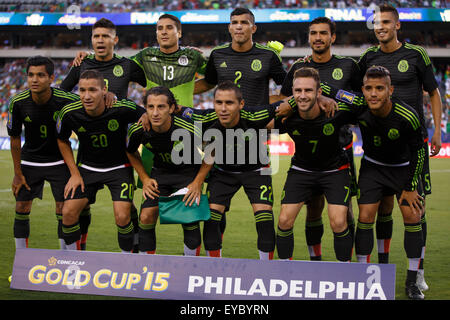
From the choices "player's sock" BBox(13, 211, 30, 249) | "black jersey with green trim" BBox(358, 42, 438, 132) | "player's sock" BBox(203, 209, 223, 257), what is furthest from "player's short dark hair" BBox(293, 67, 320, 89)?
"player's sock" BBox(13, 211, 30, 249)

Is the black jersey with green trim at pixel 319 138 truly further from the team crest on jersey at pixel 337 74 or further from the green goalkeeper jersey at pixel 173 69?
the green goalkeeper jersey at pixel 173 69

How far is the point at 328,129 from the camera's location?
502 centimetres

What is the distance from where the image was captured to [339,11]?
34562 mm

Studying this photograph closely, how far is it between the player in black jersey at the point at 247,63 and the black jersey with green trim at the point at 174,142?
76cm

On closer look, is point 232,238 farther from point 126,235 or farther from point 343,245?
point 343,245

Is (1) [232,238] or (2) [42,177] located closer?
(2) [42,177]

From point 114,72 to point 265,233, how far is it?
2.38m

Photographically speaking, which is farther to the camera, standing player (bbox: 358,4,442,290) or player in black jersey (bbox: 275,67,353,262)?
standing player (bbox: 358,4,442,290)

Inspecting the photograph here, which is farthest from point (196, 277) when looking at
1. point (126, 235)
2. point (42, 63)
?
point (42, 63)

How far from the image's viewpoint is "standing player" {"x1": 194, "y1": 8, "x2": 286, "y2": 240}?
557 centimetres

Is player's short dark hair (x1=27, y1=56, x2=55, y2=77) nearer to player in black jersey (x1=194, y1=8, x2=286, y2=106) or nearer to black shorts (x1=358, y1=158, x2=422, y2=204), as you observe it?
player in black jersey (x1=194, y1=8, x2=286, y2=106)

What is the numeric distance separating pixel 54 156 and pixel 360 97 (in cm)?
312

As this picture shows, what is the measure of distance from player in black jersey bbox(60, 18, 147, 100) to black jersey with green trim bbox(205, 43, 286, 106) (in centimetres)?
96

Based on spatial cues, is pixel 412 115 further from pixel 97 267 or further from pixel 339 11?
pixel 339 11
